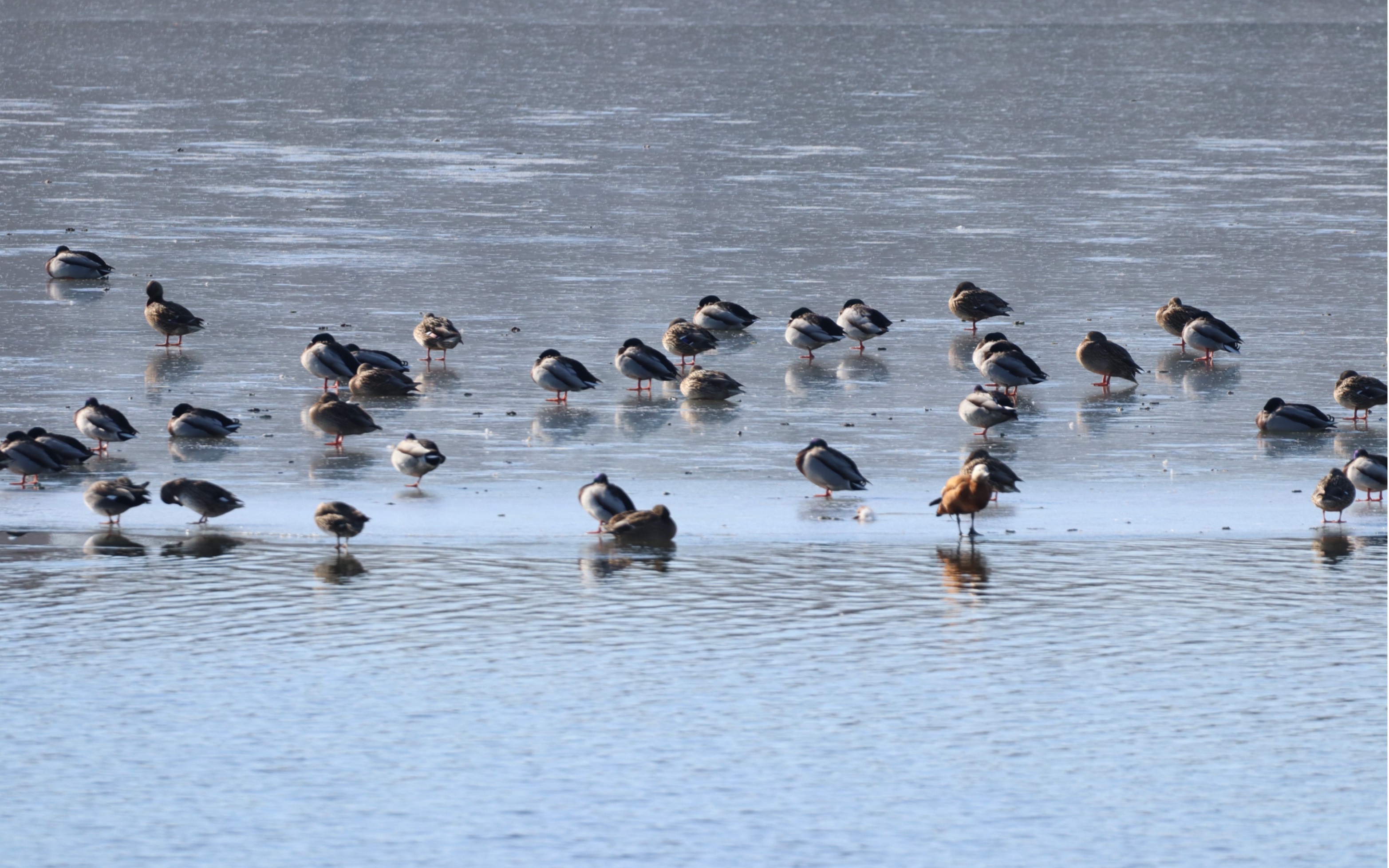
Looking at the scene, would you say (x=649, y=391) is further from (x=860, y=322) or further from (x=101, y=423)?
(x=101, y=423)

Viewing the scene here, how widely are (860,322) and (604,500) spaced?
28.9 feet

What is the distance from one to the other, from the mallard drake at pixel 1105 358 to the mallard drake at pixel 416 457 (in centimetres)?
780

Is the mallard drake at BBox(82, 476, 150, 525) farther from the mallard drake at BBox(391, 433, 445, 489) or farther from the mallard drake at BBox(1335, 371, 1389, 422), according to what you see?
the mallard drake at BBox(1335, 371, 1389, 422)

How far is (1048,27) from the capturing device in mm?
77562

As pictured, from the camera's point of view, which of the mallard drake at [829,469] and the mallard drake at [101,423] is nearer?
the mallard drake at [829,469]

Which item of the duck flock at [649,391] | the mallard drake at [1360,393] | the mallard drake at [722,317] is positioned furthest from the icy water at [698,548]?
the mallard drake at [1360,393]

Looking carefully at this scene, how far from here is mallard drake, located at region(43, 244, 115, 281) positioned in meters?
28.8

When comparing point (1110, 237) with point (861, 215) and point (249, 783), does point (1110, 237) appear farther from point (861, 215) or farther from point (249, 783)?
point (249, 783)

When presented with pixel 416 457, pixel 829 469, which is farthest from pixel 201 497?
pixel 829 469

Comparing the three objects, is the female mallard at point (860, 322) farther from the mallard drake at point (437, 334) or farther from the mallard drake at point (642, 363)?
the mallard drake at point (437, 334)

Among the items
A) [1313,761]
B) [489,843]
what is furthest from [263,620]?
[1313,761]

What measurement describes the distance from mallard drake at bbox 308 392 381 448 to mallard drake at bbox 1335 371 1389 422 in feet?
30.5

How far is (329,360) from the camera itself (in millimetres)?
21578

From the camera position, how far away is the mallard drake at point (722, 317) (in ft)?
82.1
